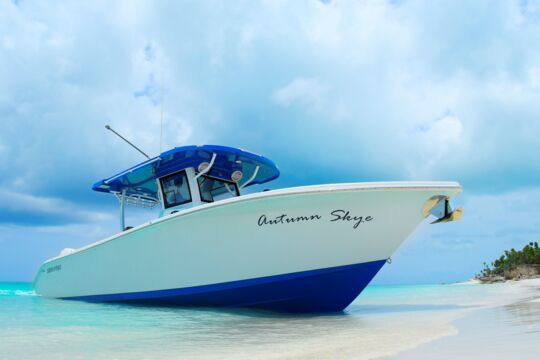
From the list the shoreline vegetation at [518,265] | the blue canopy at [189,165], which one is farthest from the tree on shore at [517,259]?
the blue canopy at [189,165]

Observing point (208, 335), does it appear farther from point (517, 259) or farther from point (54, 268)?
point (517, 259)

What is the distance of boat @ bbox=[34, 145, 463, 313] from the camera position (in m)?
6.90

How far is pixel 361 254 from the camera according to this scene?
23.7 feet

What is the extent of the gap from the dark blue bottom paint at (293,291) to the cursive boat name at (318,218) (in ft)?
2.72

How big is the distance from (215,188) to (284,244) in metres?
3.24

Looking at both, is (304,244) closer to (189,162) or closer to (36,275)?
(189,162)

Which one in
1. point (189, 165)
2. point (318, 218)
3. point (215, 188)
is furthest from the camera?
point (215, 188)

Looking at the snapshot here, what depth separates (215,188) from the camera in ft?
32.4

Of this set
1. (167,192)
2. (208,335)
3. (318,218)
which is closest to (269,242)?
(318,218)

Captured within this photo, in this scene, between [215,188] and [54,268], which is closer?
[215,188]

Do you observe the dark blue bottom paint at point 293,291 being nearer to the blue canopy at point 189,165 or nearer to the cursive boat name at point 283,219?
the cursive boat name at point 283,219

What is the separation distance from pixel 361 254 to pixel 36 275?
425 inches

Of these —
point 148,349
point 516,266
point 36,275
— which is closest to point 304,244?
point 148,349

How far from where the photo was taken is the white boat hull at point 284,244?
22.6 ft
